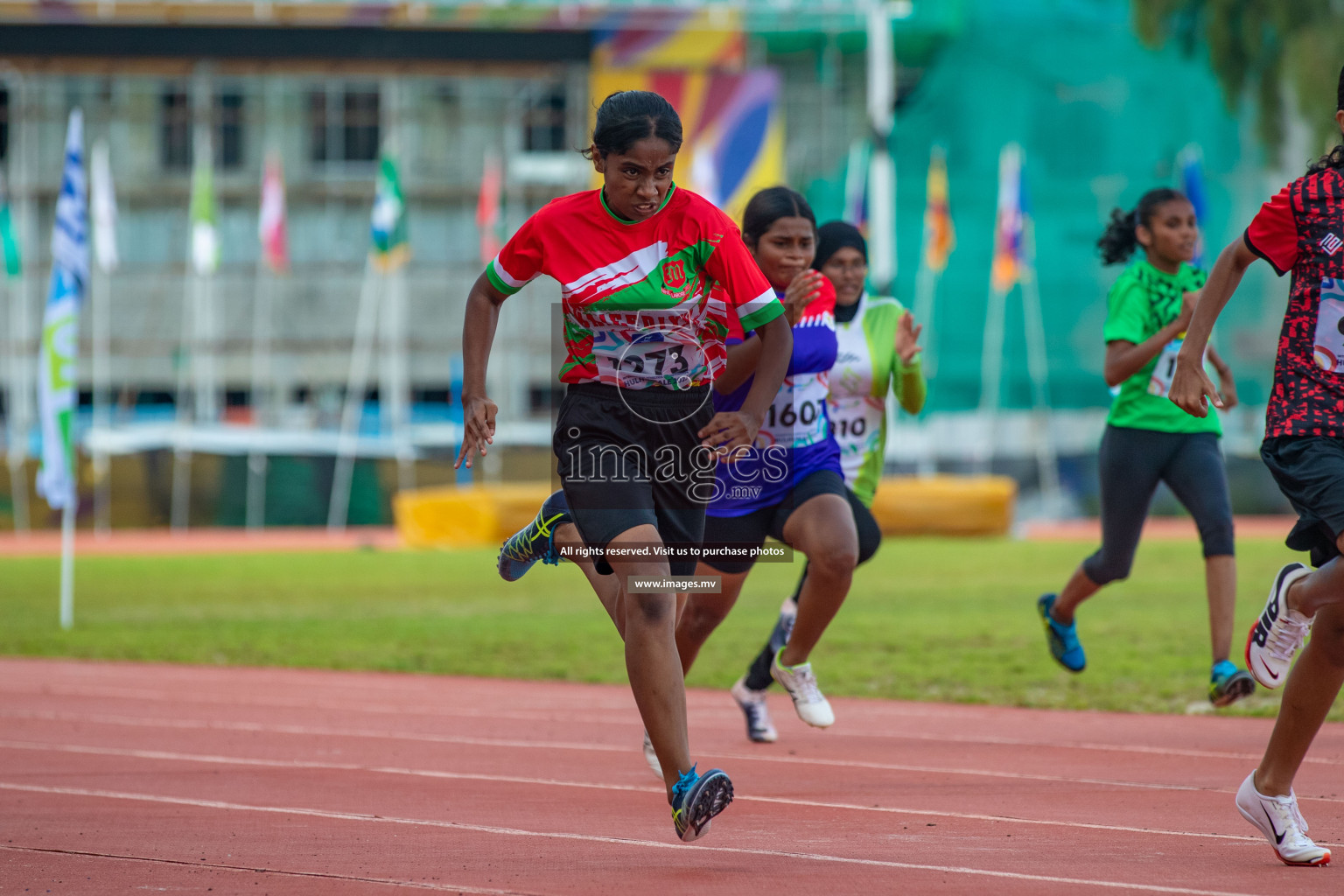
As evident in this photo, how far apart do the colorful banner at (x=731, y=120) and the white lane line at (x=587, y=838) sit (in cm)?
3286

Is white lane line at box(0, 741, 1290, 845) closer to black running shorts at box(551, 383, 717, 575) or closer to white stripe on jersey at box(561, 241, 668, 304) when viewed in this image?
black running shorts at box(551, 383, 717, 575)

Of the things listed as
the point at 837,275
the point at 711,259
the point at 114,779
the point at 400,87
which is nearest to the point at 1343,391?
the point at 711,259

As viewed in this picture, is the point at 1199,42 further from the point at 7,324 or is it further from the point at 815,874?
the point at 815,874

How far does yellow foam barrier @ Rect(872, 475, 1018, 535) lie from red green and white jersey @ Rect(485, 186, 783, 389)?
1939cm

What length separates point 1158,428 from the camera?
696 cm

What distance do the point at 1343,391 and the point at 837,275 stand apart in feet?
9.19

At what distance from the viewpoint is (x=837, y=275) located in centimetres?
653

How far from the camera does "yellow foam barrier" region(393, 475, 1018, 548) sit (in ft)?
77.4

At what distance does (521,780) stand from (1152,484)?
314 centimetres

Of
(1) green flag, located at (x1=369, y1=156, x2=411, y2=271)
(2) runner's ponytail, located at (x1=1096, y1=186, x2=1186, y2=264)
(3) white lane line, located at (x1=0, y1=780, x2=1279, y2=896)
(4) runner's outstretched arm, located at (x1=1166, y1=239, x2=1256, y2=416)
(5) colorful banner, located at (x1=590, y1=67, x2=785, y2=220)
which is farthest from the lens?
(5) colorful banner, located at (x1=590, y1=67, x2=785, y2=220)

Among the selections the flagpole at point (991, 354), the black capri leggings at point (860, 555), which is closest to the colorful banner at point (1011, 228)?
the flagpole at point (991, 354)

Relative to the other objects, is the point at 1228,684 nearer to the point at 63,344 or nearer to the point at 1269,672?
the point at 1269,672

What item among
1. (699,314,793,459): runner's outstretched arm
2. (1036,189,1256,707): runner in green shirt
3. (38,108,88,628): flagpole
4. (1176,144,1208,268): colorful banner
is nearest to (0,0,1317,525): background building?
(1176,144,1208,268): colorful banner

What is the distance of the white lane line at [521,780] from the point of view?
15.1ft
